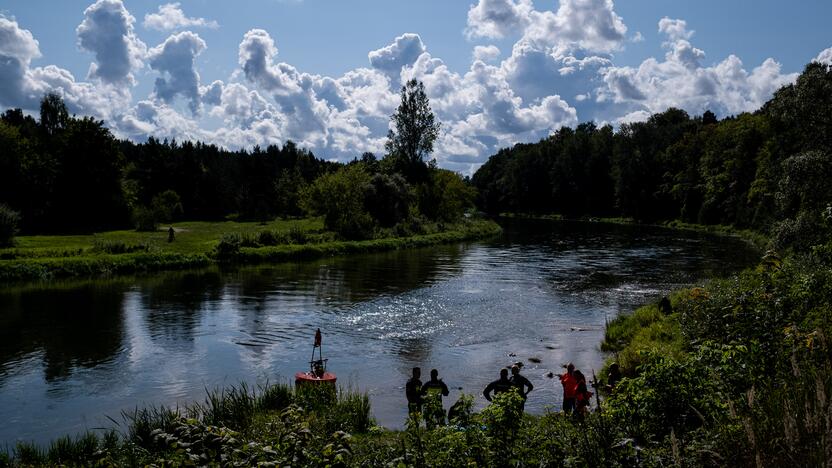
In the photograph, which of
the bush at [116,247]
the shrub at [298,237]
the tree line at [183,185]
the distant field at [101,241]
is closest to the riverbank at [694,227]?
the tree line at [183,185]

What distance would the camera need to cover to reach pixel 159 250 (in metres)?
52.6

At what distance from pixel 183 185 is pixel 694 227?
277 ft

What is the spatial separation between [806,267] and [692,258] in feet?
128

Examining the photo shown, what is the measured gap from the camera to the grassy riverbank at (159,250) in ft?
147

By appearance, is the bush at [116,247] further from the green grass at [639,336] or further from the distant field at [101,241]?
the green grass at [639,336]

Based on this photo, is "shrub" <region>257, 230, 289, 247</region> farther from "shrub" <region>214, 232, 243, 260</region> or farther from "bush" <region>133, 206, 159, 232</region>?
"bush" <region>133, 206, 159, 232</region>

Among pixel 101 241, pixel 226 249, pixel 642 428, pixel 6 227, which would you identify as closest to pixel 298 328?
pixel 642 428

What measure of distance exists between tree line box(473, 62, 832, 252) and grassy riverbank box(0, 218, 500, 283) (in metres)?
38.1

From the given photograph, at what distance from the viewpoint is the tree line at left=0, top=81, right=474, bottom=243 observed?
70.4m

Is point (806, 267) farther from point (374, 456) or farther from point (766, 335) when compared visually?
point (374, 456)

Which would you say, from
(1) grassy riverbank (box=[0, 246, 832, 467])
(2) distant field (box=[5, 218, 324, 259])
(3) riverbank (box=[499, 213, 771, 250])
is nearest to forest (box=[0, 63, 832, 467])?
(1) grassy riverbank (box=[0, 246, 832, 467])

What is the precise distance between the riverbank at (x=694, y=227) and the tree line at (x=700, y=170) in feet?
5.27

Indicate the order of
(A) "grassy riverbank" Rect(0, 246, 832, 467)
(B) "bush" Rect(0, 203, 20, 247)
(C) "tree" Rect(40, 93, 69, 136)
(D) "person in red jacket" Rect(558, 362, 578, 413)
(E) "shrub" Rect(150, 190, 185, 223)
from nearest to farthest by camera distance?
(A) "grassy riverbank" Rect(0, 246, 832, 467) < (D) "person in red jacket" Rect(558, 362, 578, 413) < (B) "bush" Rect(0, 203, 20, 247) < (E) "shrub" Rect(150, 190, 185, 223) < (C) "tree" Rect(40, 93, 69, 136)

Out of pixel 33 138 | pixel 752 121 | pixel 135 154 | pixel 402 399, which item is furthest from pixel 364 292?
pixel 135 154
